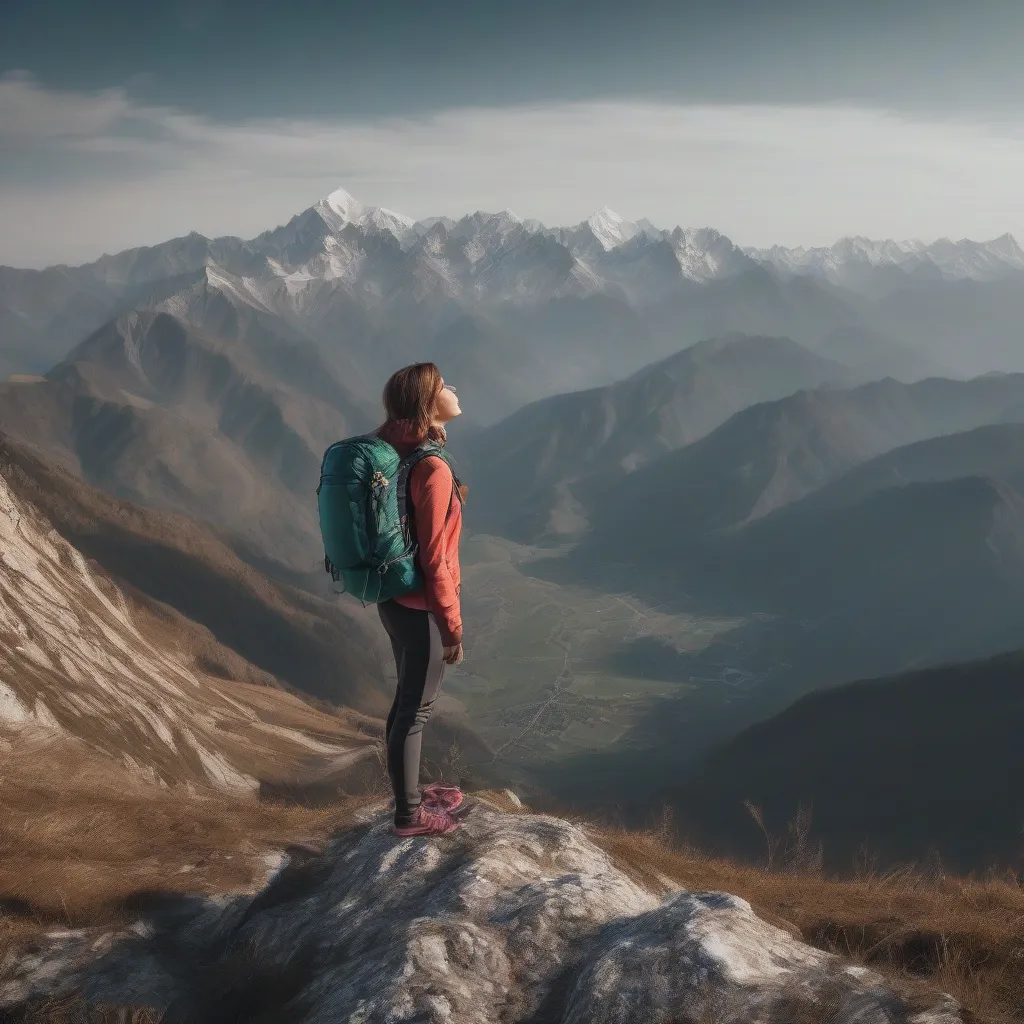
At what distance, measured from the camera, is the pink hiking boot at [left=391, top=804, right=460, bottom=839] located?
368 inches

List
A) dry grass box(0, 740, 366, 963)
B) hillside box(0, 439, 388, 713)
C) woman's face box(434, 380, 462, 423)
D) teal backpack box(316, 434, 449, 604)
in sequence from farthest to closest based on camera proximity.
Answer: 1. hillside box(0, 439, 388, 713)
2. dry grass box(0, 740, 366, 963)
3. woman's face box(434, 380, 462, 423)
4. teal backpack box(316, 434, 449, 604)

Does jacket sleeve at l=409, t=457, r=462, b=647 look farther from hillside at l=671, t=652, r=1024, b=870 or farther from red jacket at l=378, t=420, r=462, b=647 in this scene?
hillside at l=671, t=652, r=1024, b=870

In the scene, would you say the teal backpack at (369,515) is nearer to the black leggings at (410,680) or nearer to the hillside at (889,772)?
the black leggings at (410,680)

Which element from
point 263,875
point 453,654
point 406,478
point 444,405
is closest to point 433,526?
point 406,478

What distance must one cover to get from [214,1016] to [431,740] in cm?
11185

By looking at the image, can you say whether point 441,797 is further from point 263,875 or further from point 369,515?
point 369,515

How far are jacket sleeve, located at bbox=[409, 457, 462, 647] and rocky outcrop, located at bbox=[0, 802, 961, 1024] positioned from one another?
303cm

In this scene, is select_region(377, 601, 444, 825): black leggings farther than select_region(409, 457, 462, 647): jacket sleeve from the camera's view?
Yes

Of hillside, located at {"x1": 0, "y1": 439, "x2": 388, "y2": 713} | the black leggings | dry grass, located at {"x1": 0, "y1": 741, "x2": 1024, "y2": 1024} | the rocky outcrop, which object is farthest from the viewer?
hillside, located at {"x1": 0, "y1": 439, "x2": 388, "y2": 713}

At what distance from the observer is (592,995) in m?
Result: 6.31

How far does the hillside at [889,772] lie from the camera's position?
235 ft

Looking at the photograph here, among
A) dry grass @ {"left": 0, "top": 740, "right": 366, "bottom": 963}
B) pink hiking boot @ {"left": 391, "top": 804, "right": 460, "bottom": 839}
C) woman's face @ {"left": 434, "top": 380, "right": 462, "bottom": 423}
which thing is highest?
woman's face @ {"left": 434, "top": 380, "right": 462, "bottom": 423}


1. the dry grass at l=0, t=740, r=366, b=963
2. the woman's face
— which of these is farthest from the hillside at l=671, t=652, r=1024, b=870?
the woman's face

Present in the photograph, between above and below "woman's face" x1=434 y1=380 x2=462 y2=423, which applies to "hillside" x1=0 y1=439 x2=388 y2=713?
below
